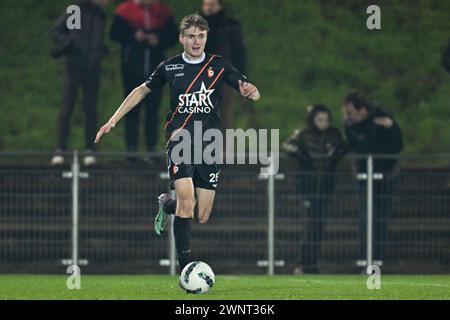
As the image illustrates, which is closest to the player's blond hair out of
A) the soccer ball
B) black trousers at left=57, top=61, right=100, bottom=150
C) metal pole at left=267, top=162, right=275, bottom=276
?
the soccer ball

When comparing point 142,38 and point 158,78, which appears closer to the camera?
point 158,78

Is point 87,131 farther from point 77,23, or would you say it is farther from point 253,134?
point 253,134

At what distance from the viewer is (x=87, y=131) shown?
2320cm

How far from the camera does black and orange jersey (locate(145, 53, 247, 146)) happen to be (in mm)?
15695

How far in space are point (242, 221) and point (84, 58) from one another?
3406 millimetres

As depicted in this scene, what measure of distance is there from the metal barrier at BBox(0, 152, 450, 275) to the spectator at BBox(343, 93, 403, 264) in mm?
22

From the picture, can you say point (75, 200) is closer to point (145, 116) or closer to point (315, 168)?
point (145, 116)

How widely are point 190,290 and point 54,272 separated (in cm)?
664

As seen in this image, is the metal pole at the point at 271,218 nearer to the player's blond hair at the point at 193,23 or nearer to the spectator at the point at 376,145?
the spectator at the point at 376,145

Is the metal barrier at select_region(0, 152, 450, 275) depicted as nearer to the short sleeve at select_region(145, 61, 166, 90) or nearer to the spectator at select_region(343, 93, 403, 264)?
the spectator at select_region(343, 93, 403, 264)

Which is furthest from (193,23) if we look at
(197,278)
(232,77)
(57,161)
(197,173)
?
(57,161)

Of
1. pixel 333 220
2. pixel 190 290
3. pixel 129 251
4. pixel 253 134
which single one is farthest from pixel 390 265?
pixel 190 290

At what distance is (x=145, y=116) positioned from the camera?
23.4m

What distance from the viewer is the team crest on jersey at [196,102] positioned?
15703 millimetres
